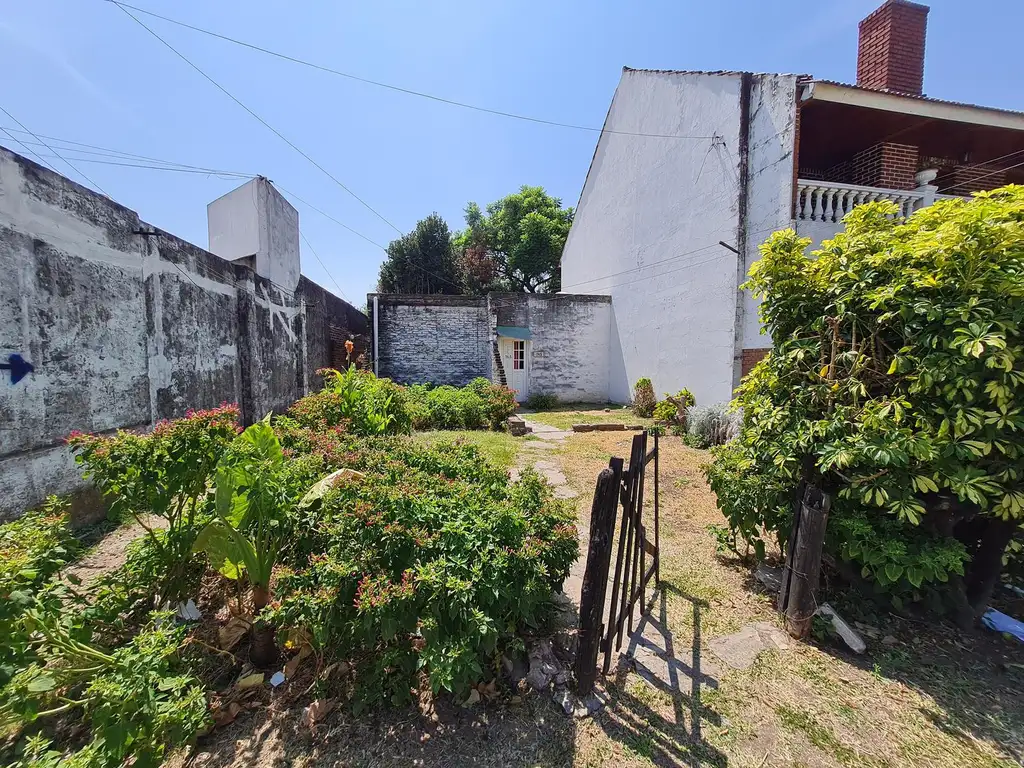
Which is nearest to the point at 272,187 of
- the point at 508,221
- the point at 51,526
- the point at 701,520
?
the point at 51,526

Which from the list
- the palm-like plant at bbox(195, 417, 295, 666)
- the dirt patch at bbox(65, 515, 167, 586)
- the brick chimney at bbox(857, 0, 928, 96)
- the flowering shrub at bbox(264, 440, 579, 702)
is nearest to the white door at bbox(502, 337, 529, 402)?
the brick chimney at bbox(857, 0, 928, 96)

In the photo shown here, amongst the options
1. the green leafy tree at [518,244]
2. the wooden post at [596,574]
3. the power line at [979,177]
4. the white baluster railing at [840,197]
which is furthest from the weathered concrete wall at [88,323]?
the green leafy tree at [518,244]

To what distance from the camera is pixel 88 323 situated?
3.76 metres

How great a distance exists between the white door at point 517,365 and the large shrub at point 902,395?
391 inches

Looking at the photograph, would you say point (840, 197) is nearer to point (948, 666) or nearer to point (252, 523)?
point (948, 666)

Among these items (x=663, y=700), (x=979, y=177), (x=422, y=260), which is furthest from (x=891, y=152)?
(x=422, y=260)

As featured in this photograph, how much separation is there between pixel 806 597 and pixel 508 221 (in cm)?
2362

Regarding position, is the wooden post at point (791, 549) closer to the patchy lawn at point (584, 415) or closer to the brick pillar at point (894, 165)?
the patchy lawn at point (584, 415)

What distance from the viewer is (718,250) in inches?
316

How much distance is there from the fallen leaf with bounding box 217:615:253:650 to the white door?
10.7 meters

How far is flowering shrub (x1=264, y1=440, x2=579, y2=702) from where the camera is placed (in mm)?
1689

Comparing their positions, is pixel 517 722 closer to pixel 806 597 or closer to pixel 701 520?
pixel 806 597

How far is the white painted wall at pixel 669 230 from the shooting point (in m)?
7.84

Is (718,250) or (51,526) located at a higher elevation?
(718,250)
